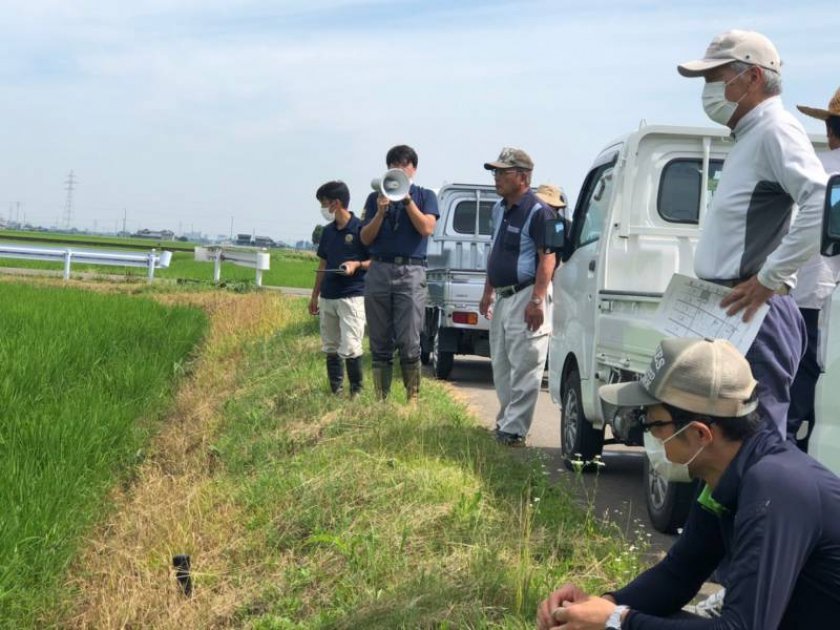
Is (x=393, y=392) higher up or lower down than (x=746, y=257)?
lower down

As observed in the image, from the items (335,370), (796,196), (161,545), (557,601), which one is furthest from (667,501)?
(335,370)

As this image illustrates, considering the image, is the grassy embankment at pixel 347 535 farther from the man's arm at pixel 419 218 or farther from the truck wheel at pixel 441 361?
the truck wheel at pixel 441 361

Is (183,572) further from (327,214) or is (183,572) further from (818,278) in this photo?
(327,214)

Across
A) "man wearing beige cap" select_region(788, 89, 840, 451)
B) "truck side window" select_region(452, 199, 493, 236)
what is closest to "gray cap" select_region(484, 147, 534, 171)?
"man wearing beige cap" select_region(788, 89, 840, 451)

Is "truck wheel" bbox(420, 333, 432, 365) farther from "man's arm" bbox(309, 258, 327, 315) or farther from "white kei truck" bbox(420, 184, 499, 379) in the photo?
"man's arm" bbox(309, 258, 327, 315)

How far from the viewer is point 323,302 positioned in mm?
9211

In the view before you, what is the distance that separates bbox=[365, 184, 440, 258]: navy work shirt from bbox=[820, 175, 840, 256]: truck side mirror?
487 cm

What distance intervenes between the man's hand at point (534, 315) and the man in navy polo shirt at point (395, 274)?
116 cm

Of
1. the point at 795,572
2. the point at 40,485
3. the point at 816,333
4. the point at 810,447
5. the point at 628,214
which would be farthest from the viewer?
the point at 628,214

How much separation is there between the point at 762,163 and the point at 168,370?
25.7 feet

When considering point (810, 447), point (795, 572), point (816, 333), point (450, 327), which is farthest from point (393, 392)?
point (795, 572)

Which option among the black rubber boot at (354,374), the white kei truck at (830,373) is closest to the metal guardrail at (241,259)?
the black rubber boot at (354,374)

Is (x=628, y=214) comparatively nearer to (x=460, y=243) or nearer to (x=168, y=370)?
(x=168, y=370)

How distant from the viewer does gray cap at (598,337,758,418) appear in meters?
2.83
